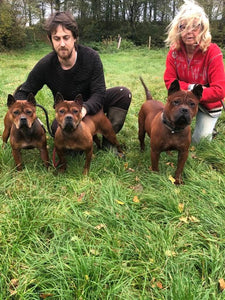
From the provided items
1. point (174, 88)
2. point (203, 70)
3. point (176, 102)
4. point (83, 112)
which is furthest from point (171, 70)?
point (83, 112)

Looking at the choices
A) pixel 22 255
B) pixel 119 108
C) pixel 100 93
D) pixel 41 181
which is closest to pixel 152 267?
pixel 22 255

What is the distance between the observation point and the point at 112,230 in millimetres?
2477

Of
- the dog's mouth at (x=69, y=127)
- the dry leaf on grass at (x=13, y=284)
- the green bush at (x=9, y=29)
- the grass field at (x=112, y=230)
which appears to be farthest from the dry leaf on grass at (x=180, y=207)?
the green bush at (x=9, y=29)

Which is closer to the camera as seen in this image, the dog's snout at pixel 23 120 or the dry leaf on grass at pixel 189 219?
the dry leaf on grass at pixel 189 219

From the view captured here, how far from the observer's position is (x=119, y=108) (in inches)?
174

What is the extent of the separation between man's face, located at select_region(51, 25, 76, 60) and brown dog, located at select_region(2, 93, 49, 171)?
730 millimetres

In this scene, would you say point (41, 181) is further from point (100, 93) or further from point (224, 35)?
point (224, 35)

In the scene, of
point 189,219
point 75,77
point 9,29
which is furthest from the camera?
point 9,29

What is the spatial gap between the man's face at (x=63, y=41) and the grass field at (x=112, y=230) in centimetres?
155

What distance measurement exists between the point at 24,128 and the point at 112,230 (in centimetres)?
182

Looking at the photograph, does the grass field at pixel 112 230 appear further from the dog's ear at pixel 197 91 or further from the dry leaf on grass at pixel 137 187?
the dog's ear at pixel 197 91

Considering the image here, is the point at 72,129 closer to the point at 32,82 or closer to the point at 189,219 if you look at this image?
the point at 32,82

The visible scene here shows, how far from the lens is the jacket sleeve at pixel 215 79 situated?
3754 millimetres

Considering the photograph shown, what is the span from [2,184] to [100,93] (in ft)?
6.28
